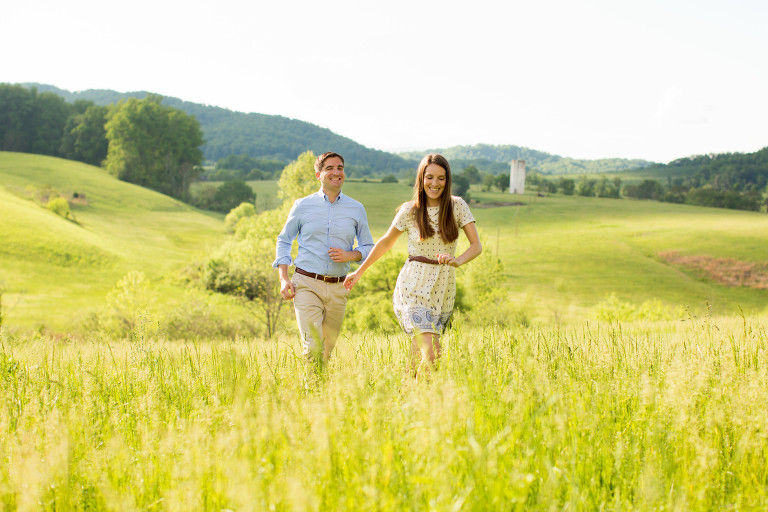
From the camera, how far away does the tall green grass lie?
2.65m

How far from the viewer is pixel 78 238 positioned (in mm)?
68625

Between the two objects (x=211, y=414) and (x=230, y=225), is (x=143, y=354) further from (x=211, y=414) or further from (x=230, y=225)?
(x=230, y=225)

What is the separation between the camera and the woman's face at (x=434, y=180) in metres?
6.39

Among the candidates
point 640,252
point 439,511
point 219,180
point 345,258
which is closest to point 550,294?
point 640,252

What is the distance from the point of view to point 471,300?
49.2 metres

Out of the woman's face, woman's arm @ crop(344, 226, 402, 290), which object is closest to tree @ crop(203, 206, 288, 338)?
woman's arm @ crop(344, 226, 402, 290)

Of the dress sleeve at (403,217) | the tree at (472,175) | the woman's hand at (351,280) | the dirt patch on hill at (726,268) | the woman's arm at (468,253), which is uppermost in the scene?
the tree at (472,175)

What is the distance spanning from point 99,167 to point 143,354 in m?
137

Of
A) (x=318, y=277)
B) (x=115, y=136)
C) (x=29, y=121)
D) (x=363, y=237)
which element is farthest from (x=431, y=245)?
(x=29, y=121)

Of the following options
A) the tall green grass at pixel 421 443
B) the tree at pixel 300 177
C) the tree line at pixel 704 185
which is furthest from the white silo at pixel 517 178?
the tall green grass at pixel 421 443

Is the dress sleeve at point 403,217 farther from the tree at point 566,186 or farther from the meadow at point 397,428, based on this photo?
the tree at point 566,186

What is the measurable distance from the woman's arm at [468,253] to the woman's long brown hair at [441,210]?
16 cm

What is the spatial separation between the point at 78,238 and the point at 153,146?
6401cm

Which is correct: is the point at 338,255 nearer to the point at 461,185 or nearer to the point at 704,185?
the point at 461,185
